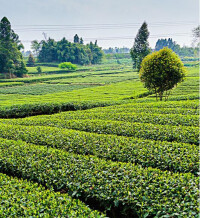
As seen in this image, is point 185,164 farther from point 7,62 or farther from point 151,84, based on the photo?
point 7,62

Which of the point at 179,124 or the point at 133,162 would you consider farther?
the point at 179,124

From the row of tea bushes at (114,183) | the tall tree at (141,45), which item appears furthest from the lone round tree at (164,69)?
the tall tree at (141,45)

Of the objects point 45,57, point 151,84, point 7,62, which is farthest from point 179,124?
point 45,57

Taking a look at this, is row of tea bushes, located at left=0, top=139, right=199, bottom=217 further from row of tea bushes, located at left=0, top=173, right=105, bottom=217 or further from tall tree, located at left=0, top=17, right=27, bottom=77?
tall tree, located at left=0, top=17, right=27, bottom=77

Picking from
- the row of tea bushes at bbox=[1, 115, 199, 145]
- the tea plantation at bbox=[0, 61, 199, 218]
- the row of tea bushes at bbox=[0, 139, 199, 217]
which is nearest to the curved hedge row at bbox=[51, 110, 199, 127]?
the tea plantation at bbox=[0, 61, 199, 218]

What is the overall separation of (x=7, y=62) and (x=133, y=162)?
8056cm

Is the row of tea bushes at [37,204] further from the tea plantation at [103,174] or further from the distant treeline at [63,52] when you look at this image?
the distant treeline at [63,52]

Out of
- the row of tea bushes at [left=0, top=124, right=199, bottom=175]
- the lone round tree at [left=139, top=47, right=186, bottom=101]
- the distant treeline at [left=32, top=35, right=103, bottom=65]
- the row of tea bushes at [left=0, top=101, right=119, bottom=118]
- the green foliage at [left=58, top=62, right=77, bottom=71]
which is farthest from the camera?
the distant treeline at [left=32, top=35, right=103, bottom=65]

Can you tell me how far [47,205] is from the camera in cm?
554

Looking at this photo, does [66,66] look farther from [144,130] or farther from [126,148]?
[126,148]

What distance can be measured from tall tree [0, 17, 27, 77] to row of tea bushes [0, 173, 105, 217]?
79613mm

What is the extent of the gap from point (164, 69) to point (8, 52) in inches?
2802

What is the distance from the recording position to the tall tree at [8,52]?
78.2m

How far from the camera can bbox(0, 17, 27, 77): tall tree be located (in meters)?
78.2
